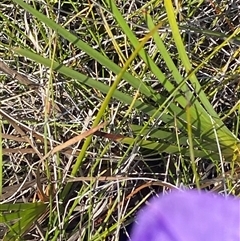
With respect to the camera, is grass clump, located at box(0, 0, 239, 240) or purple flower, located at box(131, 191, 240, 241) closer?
purple flower, located at box(131, 191, 240, 241)

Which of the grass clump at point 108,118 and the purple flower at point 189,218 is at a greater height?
the purple flower at point 189,218

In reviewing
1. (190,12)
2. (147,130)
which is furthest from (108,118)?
(190,12)

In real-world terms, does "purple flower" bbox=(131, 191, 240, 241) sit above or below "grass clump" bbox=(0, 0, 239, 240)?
above

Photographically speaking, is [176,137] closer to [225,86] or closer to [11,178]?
[225,86]

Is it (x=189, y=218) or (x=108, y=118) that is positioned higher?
(x=189, y=218)

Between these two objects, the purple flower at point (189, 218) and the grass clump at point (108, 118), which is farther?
the grass clump at point (108, 118)

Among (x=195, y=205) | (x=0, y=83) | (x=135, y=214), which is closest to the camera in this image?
(x=195, y=205)

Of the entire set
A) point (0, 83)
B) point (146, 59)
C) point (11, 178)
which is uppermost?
point (146, 59)

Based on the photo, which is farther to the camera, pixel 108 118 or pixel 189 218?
pixel 108 118
